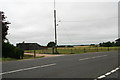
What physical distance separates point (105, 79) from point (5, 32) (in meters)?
31.4

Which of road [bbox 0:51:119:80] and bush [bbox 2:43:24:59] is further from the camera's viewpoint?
bush [bbox 2:43:24:59]

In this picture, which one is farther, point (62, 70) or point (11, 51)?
point (11, 51)

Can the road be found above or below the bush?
below

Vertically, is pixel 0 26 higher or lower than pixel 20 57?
higher

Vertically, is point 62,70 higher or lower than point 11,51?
lower

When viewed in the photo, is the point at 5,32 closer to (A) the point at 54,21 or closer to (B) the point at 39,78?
(A) the point at 54,21

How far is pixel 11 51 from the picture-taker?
1163 inches

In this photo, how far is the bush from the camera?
1121 inches

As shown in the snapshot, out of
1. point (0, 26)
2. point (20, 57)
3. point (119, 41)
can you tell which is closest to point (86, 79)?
point (20, 57)

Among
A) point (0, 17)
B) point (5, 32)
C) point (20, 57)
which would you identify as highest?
point (0, 17)

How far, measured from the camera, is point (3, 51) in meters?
30.2

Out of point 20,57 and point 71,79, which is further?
point 20,57

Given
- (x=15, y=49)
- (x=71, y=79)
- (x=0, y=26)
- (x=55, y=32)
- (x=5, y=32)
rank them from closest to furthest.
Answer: (x=71, y=79) < (x=15, y=49) < (x=0, y=26) < (x=5, y=32) < (x=55, y=32)

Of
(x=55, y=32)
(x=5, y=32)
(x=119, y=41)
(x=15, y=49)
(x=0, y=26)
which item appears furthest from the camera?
(x=119, y=41)
